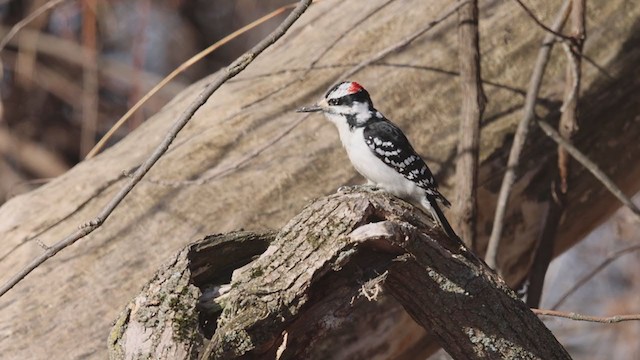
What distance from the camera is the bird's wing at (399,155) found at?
3.37 metres

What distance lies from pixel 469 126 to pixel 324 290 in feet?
4.01

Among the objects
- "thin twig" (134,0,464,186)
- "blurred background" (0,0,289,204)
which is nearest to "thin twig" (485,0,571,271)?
"thin twig" (134,0,464,186)

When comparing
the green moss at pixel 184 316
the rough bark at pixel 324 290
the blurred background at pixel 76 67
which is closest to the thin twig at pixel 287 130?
the rough bark at pixel 324 290

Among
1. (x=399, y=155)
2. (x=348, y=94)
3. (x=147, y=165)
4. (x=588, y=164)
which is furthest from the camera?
(x=588, y=164)

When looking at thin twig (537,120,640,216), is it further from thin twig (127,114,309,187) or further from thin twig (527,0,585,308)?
thin twig (127,114,309,187)

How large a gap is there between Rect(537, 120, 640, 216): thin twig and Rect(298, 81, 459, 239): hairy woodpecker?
1.77 feet

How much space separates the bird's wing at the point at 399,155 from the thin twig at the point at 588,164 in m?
0.56

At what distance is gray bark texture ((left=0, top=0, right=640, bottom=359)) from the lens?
3.48 m

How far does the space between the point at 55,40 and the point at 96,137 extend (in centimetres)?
73

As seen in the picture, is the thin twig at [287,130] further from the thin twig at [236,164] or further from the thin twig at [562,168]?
the thin twig at [562,168]

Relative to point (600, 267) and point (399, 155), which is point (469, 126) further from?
point (600, 267)

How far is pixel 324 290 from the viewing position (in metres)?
2.63

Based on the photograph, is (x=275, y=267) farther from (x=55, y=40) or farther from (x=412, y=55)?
(x=55, y=40)

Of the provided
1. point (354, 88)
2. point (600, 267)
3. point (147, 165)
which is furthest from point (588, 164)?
point (147, 165)
